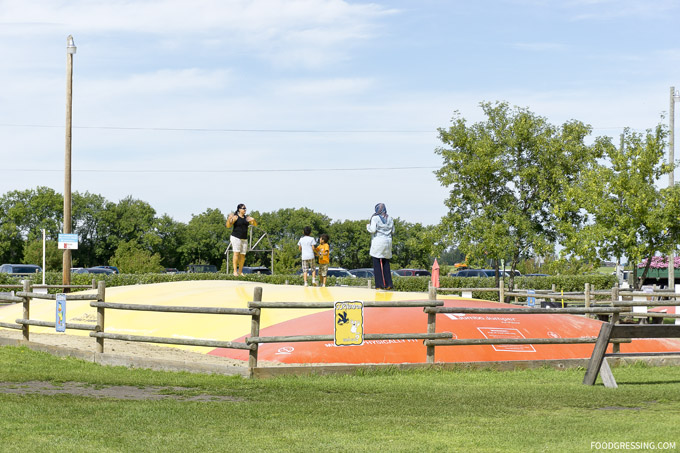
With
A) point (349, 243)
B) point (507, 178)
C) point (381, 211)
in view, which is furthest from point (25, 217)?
point (381, 211)

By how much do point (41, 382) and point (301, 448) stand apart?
530 centimetres

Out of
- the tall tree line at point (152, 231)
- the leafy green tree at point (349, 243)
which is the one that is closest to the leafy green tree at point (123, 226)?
the tall tree line at point (152, 231)

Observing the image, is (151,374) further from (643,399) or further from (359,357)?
(643,399)

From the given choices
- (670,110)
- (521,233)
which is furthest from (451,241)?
(670,110)

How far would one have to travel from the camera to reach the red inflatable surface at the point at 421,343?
12.8 metres

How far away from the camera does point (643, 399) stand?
29.4 ft

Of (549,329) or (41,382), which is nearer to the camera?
(41,382)

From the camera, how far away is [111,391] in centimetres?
968

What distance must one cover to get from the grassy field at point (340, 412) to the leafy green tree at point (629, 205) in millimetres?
17547

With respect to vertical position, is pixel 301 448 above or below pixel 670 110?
below

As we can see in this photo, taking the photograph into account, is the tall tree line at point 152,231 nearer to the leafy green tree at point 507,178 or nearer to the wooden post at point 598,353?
the leafy green tree at point 507,178

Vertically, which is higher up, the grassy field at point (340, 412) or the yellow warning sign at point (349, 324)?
the yellow warning sign at point (349, 324)

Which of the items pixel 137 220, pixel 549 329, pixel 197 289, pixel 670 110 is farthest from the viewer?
pixel 137 220

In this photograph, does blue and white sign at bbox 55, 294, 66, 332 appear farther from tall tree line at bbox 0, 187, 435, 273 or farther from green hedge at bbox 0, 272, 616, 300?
tall tree line at bbox 0, 187, 435, 273
